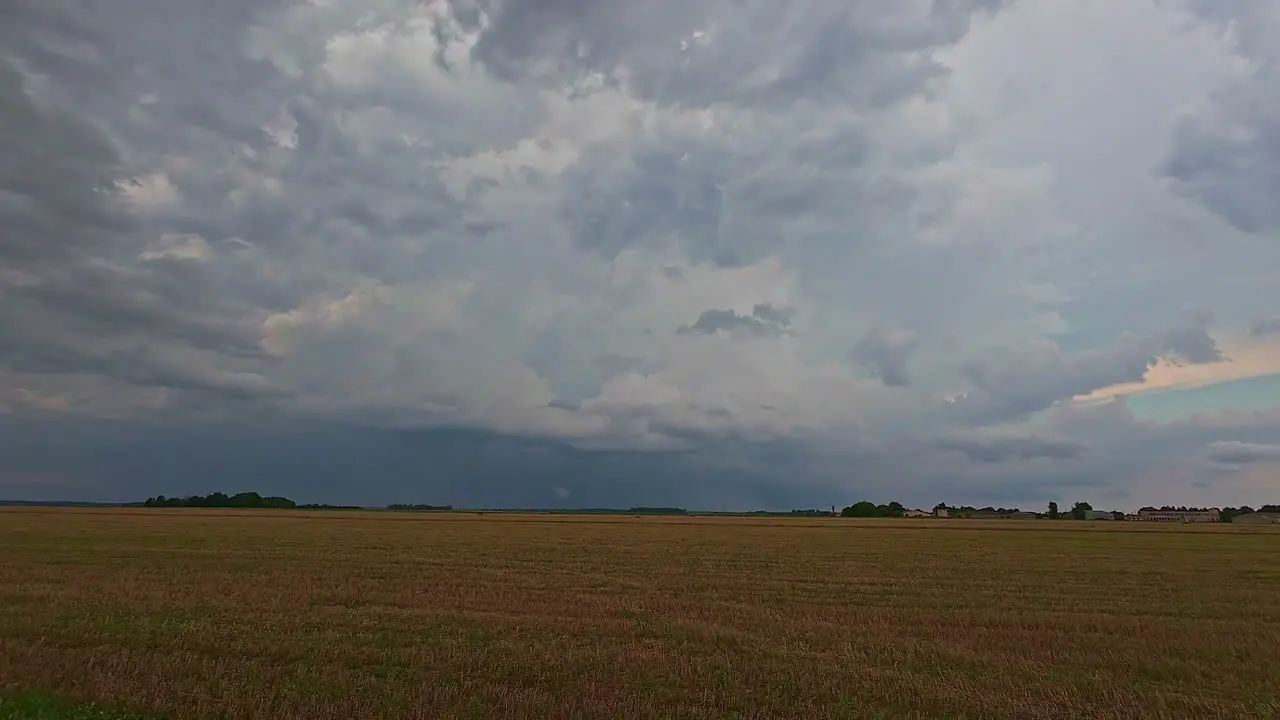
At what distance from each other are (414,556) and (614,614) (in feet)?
63.7

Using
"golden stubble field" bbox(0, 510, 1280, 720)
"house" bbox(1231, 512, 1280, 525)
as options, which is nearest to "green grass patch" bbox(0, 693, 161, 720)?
"golden stubble field" bbox(0, 510, 1280, 720)

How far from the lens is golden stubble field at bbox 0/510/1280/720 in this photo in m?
11.3

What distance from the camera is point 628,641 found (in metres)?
15.6

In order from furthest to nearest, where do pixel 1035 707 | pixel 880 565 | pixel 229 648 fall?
pixel 880 565
pixel 229 648
pixel 1035 707

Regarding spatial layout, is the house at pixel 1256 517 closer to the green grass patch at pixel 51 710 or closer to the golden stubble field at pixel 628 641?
the golden stubble field at pixel 628 641

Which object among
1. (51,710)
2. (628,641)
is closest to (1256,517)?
(628,641)

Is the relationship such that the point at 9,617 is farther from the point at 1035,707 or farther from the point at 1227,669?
the point at 1227,669

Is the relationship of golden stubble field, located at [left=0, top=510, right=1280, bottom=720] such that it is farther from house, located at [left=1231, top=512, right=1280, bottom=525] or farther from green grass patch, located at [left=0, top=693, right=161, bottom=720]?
house, located at [left=1231, top=512, right=1280, bottom=525]

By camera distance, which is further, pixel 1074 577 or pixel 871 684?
pixel 1074 577

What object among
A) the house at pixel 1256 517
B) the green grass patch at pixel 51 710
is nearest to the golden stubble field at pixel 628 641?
the green grass patch at pixel 51 710

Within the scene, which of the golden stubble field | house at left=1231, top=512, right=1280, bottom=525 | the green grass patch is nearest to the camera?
the green grass patch

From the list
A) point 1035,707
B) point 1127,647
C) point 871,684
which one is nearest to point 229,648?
point 871,684

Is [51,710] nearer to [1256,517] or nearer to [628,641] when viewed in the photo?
[628,641]

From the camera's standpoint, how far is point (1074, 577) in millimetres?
30875
